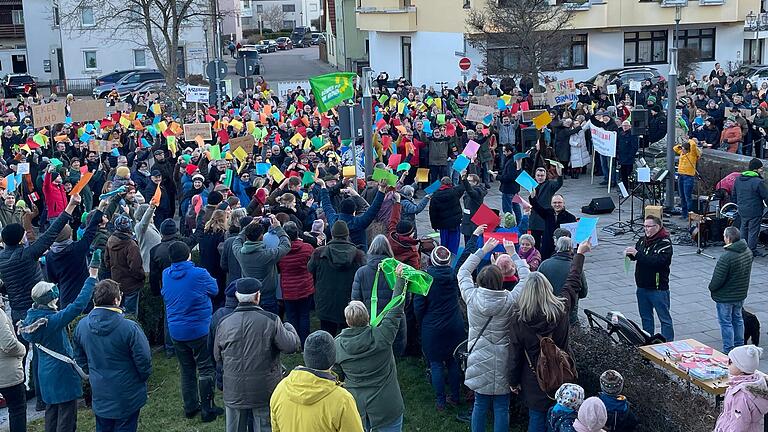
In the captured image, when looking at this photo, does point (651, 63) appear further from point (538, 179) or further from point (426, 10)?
point (538, 179)

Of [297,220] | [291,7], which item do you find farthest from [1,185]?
[291,7]

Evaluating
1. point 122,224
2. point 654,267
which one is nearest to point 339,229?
point 122,224

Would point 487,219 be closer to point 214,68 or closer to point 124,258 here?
point 124,258

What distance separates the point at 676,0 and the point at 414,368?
11.8 metres

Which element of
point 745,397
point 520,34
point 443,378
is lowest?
point 443,378

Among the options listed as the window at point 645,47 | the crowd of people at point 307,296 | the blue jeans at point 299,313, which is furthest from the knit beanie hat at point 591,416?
the window at point 645,47

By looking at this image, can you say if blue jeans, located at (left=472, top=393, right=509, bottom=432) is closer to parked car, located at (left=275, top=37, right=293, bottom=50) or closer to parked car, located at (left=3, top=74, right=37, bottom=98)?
parked car, located at (left=3, top=74, right=37, bottom=98)

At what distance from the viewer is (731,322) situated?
1008 centimetres

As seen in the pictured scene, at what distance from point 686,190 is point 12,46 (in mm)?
54306

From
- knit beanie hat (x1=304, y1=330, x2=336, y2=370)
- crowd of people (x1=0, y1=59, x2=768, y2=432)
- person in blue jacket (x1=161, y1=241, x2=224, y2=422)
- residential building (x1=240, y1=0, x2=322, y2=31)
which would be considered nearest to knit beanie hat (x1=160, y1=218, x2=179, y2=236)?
crowd of people (x1=0, y1=59, x2=768, y2=432)

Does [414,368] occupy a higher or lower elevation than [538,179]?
lower

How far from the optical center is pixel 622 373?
7.45 meters

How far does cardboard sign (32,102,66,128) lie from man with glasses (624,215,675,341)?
46.6 ft

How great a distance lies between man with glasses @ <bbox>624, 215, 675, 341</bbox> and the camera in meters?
9.93
